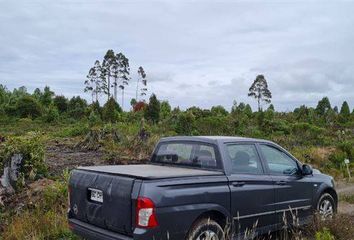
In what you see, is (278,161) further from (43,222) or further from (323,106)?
(323,106)

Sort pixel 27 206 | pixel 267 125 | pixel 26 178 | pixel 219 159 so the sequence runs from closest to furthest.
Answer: pixel 219 159 → pixel 27 206 → pixel 26 178 → pixel 267 125

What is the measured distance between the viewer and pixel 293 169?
25.3 ft

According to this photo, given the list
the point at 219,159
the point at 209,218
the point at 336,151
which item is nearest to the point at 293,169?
the point at 219,159

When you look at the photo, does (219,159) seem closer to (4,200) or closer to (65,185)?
(65,185)

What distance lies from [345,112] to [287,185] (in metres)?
33.0

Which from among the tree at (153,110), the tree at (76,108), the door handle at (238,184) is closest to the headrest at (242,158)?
the door handle at (238,184)

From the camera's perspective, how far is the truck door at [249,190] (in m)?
6.30

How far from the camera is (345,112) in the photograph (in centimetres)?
3791

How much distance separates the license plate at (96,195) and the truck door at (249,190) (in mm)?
1770

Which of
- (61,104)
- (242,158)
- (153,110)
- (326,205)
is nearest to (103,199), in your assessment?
(242,158)

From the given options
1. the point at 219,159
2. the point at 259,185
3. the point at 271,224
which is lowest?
the point at 271,224

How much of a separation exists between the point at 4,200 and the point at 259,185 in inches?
203

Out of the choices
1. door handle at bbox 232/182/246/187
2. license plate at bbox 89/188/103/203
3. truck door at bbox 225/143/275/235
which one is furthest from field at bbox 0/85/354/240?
license plate at bbox 89/188/103/203

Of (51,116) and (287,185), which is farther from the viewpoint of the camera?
(51,116)
